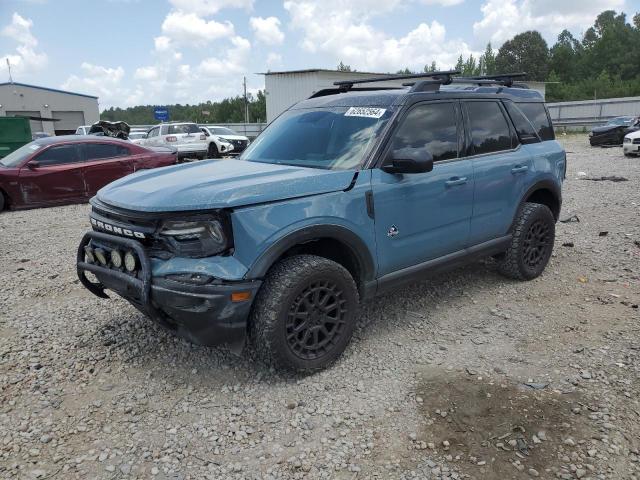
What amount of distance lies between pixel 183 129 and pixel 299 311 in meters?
19.7

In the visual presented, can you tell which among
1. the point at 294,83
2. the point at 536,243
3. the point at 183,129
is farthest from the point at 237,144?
the point at 536,243

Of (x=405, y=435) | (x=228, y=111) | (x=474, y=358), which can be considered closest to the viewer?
(x=405, y=435)

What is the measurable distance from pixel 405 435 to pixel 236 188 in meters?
1.72

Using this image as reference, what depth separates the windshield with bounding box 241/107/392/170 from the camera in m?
3.74

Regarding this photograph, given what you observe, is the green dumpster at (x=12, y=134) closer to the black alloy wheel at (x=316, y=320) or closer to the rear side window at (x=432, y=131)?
the rear side window at (x=432, y=131)

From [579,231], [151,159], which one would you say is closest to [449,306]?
[579,231]

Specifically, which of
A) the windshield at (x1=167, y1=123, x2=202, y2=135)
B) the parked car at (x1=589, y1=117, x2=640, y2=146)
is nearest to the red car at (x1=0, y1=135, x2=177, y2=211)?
the windshield at (x1=167, y1=123, x2=202, y2=135)

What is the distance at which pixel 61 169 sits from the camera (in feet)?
32.8

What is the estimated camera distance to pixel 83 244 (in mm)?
3562

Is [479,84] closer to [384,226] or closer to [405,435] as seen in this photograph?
[384,226]

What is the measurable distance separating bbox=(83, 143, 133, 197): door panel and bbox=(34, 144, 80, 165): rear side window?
0.21m

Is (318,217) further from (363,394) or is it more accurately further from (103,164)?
(103,164)

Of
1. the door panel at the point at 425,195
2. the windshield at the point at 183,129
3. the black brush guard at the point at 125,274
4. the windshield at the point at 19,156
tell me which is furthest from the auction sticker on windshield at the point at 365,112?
the windshield at the point at 183,129

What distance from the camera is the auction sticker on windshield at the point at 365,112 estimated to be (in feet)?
12.6
